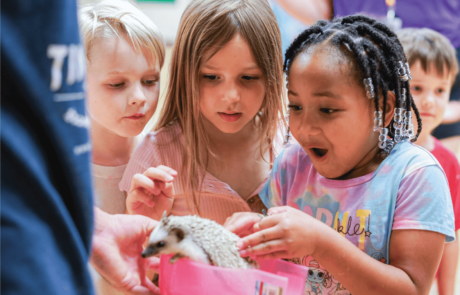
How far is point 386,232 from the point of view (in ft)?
2.10

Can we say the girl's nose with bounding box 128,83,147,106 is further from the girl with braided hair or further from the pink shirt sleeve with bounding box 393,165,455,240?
the pink shirt sleeve with bounding box 393,165,455,240

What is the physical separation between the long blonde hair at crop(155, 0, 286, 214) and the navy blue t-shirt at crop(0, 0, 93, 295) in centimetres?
37

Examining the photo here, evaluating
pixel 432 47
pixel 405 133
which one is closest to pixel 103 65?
pixel 405 133

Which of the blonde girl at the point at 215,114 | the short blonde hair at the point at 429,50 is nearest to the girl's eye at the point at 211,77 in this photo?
the blonde girl at the point at 215,114

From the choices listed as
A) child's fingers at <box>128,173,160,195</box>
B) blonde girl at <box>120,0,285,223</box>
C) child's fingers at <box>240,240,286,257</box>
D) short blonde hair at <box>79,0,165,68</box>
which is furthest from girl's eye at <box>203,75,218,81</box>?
child's fingers at <box>240,240,286,257</box>

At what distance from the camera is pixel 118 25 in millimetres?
694

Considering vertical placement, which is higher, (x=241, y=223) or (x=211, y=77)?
(x=211, y=77)

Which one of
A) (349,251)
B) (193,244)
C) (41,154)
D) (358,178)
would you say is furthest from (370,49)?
(41,154)

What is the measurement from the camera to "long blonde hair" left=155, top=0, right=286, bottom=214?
2.37ft

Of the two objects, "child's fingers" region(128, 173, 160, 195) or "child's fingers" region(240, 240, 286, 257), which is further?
"child's fingers" region(128, 173, 160, 195)

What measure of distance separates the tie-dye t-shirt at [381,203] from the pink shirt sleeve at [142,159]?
0.26m

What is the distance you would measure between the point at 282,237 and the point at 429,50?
82 centimetres

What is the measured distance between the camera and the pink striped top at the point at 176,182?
0.69 meters

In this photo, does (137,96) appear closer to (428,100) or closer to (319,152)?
(319,152)
